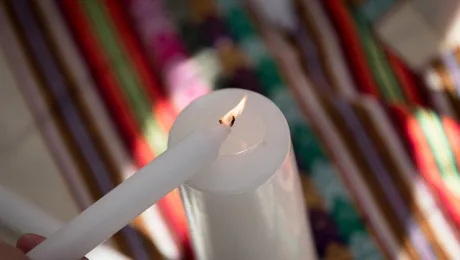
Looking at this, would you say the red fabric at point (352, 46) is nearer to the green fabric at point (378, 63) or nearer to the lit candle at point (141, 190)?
the green fabric at point (378, 63)

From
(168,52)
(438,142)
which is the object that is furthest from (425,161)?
(168,52)

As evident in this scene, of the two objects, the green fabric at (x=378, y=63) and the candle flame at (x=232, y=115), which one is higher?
the green fabric at (x=378, y=63)

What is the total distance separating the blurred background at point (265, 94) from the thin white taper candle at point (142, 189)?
0.34 metres

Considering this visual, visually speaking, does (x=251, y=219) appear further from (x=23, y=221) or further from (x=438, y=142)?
(x=438, y=142)

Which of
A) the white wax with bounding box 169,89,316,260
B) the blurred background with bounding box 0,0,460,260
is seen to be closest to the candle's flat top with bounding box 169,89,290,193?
the white wax with bounding box 169,89,316,260

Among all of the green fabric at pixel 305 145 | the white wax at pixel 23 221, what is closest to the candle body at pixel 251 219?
the white wax at pixel 23 221

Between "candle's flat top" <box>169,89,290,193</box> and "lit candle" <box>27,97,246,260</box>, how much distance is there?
0.4 inches

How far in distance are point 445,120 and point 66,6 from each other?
20.1 inches

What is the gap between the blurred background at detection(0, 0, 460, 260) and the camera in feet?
2.28

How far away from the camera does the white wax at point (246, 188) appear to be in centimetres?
34

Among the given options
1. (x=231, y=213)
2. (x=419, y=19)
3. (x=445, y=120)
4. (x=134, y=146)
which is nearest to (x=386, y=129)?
(x=445, y=120)

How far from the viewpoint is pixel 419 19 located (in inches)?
32.5

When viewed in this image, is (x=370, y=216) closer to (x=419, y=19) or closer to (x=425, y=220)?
(x=425, y=220)

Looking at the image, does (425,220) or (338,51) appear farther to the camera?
(338,51)
